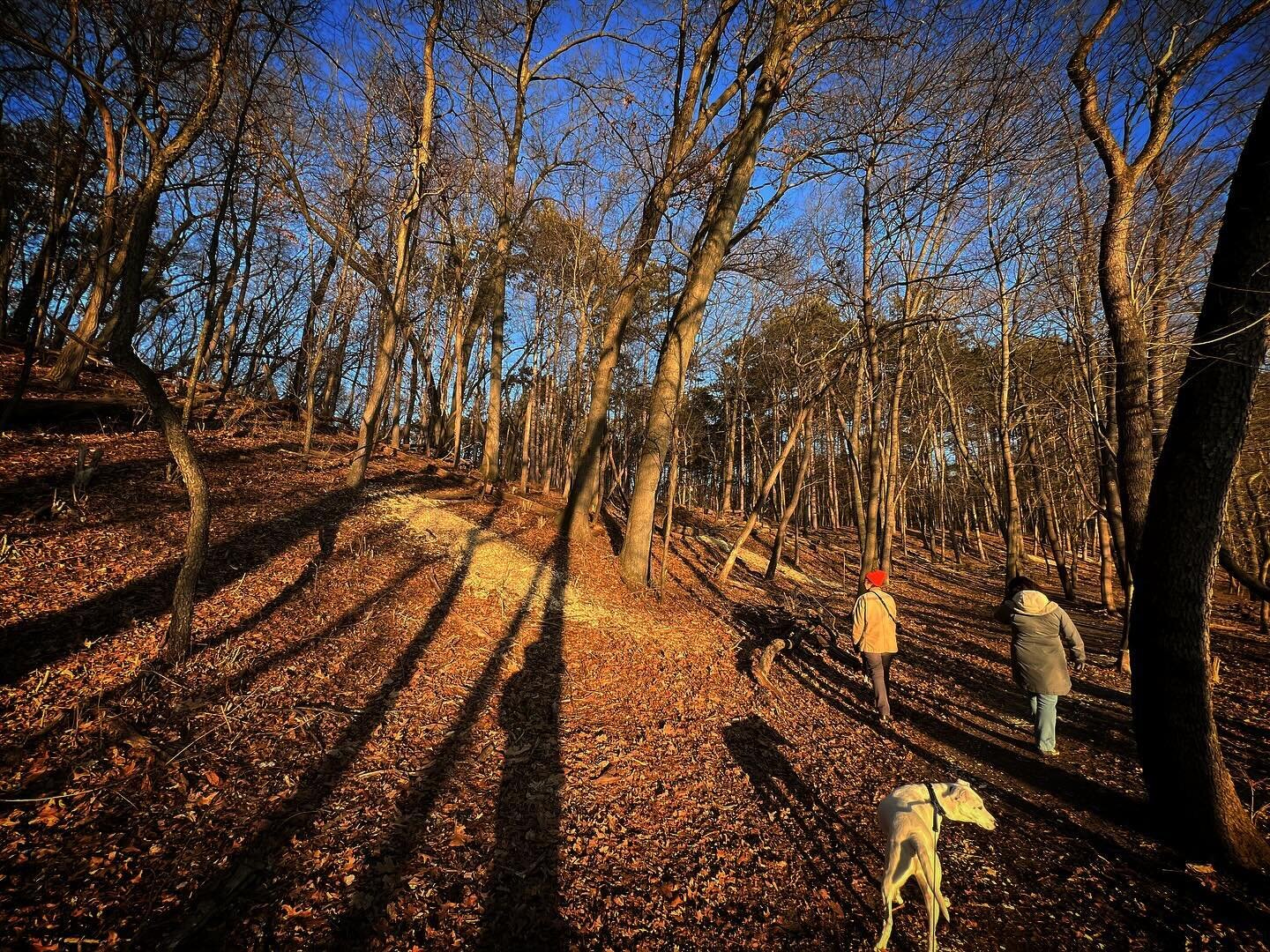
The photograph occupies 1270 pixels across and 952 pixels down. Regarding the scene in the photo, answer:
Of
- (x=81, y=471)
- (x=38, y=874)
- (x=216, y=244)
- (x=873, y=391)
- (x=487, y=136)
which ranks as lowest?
(x=38, y=874)

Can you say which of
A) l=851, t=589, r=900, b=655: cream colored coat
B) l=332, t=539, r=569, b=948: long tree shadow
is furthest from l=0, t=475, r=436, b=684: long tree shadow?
l=851, t=589, r=900, b=655: cream colored coat

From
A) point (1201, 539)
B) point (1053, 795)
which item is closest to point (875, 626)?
point (1053, 795)

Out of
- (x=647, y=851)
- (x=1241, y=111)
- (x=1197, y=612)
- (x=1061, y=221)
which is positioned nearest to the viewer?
(x=647, y=851)

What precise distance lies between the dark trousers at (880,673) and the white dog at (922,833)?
9.52ft

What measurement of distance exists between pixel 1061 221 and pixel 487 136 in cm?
1306

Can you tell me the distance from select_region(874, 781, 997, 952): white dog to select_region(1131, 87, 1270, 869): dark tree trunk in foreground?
7.19 feet

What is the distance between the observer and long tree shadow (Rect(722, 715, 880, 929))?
124 inches

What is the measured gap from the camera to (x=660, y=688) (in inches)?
238

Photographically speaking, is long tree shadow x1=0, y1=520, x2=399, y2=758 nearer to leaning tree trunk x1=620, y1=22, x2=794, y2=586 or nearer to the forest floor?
the forest floor

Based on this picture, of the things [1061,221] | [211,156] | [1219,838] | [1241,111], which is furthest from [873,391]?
[211,156]

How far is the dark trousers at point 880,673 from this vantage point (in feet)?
18.7

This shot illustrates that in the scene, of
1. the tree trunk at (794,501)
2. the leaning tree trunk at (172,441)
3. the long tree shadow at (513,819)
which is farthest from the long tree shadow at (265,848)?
the tree trunk at (794,501)

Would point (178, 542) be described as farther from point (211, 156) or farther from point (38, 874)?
point (211, 156)

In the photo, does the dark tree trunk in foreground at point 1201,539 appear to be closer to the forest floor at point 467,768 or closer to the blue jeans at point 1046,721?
the forest floor at point 467,768
